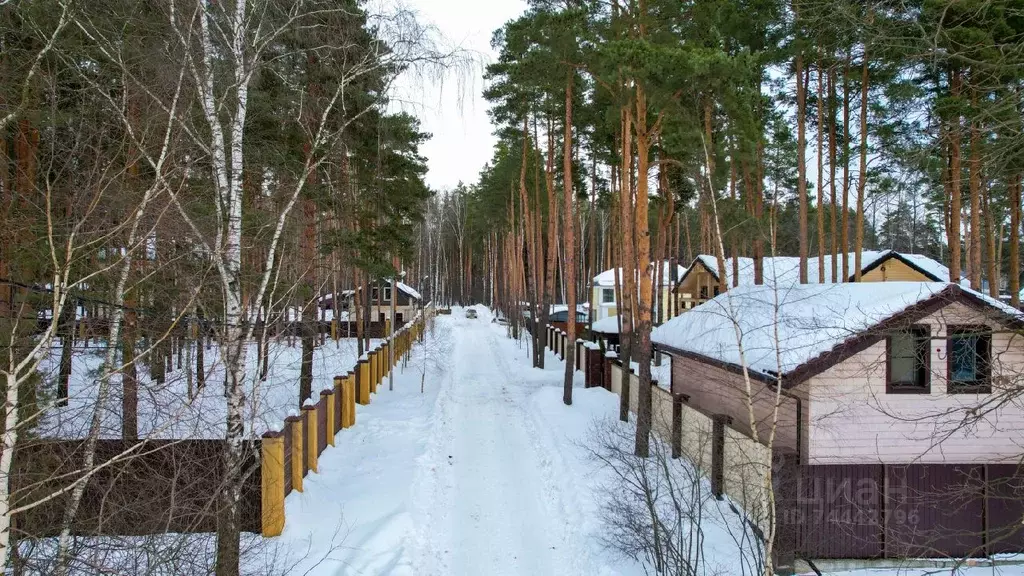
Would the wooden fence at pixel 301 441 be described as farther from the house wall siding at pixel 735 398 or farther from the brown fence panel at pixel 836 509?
the brown fence panel at pixel 836 509

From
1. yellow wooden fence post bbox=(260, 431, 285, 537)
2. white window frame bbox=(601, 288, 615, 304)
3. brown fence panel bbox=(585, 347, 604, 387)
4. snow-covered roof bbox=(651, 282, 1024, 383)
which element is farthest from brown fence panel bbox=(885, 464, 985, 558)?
white window frame bbox=(601, 288, 615, 304)

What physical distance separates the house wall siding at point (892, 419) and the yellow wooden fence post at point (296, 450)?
740 cm

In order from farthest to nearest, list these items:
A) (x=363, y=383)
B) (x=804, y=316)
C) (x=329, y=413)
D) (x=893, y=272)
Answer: (x=893, y=272) < (x=363, y=383) < (x=329, y=413) < (x=804, y=316)

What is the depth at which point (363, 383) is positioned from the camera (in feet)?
50.6

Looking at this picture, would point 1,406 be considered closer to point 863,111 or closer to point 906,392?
point 906,392

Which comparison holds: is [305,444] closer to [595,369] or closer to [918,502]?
[918,502]

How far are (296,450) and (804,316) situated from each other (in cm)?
817

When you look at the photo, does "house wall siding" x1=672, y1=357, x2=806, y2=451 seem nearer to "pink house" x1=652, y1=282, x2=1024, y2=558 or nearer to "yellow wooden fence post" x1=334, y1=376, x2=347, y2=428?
"pink house" x1=652, y1=282, x2=1024, y2=558

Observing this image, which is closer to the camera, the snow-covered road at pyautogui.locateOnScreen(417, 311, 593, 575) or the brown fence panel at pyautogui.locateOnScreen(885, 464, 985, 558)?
the snow-covered road at pyautogui.locateOnScreen(417, 311, 593, 575)

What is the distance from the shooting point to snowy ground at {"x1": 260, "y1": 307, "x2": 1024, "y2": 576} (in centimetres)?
700

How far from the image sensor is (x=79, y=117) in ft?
17.9

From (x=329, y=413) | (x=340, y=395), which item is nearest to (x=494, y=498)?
(x=329, y=413)

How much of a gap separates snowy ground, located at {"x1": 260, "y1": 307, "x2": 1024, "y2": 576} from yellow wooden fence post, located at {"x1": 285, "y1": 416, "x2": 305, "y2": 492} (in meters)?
0.18

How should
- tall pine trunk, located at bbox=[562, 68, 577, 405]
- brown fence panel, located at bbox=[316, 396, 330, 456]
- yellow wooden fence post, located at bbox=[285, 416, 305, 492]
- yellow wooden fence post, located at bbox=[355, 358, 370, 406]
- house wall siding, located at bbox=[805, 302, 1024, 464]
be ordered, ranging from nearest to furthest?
yellow wooden fence post, located at bbox=[285, 416, 305, 492] < house wall siding, located at bbox=[805, 302, 1024, 464] < brown fence panel, located at bbox=[316, 396, 330, 456] < yellow wooden fence post, located at bbox=[355, 358, 370, 406] < tall pine trunk, located at bbox=[562, 68, 577, 405]
